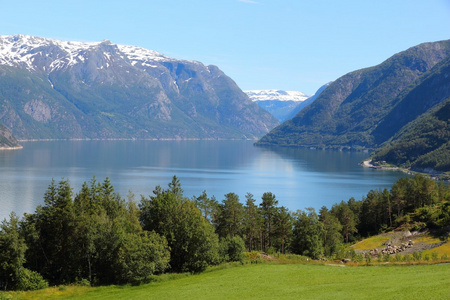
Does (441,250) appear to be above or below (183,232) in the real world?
below

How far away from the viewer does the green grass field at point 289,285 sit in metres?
36.7

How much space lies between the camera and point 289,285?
43062mm

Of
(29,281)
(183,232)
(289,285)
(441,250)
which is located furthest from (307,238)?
(29,281)

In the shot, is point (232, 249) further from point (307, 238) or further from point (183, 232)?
point (307, 238)

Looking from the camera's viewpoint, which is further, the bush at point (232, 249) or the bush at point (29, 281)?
the bush at point (232, 249)

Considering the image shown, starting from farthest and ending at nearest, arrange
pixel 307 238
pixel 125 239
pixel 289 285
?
1. pixel 307 238
2. pixel 125 239
3. pixel 289 285

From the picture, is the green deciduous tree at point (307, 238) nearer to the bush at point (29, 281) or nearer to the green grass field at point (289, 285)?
the green grass field at point (289, 285)

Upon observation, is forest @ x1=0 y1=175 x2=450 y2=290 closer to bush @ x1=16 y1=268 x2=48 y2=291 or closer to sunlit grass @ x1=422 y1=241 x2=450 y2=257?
bush @ x1=16 y1=268 x2=48 y2=291

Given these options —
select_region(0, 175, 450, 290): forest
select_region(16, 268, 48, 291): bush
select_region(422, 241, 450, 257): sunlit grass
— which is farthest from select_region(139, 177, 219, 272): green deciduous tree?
select_region(422, 241, 450, 257): sunlit grass

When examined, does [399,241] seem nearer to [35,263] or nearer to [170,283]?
[170,283]

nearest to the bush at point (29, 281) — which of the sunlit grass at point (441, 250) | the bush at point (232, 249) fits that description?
the bush at point (232, 249)

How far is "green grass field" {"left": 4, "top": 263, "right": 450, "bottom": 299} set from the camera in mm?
36656

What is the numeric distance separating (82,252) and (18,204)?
6069 cm

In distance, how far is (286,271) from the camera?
49.2 meters
